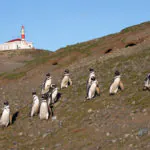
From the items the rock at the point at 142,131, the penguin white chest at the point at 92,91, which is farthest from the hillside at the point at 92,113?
the penguin white chest at the point at 92,91

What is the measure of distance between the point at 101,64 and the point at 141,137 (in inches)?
741

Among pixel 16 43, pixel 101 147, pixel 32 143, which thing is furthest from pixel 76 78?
pixel 16 43

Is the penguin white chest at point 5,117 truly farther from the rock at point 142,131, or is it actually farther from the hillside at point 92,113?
the rock at point 142,131

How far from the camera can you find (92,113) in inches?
781

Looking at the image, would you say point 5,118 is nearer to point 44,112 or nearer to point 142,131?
point 44,112

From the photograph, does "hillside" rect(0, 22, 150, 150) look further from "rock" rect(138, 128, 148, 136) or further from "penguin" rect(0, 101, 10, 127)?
"penguin" rect(0, 101, 10, 127)

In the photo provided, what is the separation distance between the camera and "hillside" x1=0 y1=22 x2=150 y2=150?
633 inches

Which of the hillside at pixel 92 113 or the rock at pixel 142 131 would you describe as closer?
the rock at pixel 142 131

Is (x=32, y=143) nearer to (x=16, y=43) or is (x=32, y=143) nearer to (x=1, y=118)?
(x=1, y=118)

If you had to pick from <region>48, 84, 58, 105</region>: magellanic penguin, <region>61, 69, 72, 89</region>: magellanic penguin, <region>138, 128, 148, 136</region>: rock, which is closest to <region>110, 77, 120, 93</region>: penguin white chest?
<region>48, 84, 58, 105</region>: magellanic penguin

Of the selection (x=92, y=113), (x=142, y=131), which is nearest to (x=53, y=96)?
(x=92, y=113)

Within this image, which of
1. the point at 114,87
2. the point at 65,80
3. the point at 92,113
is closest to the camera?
the point at 92,113

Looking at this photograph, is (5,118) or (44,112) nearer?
(44,112)

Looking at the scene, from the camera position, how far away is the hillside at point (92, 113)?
633 inches
